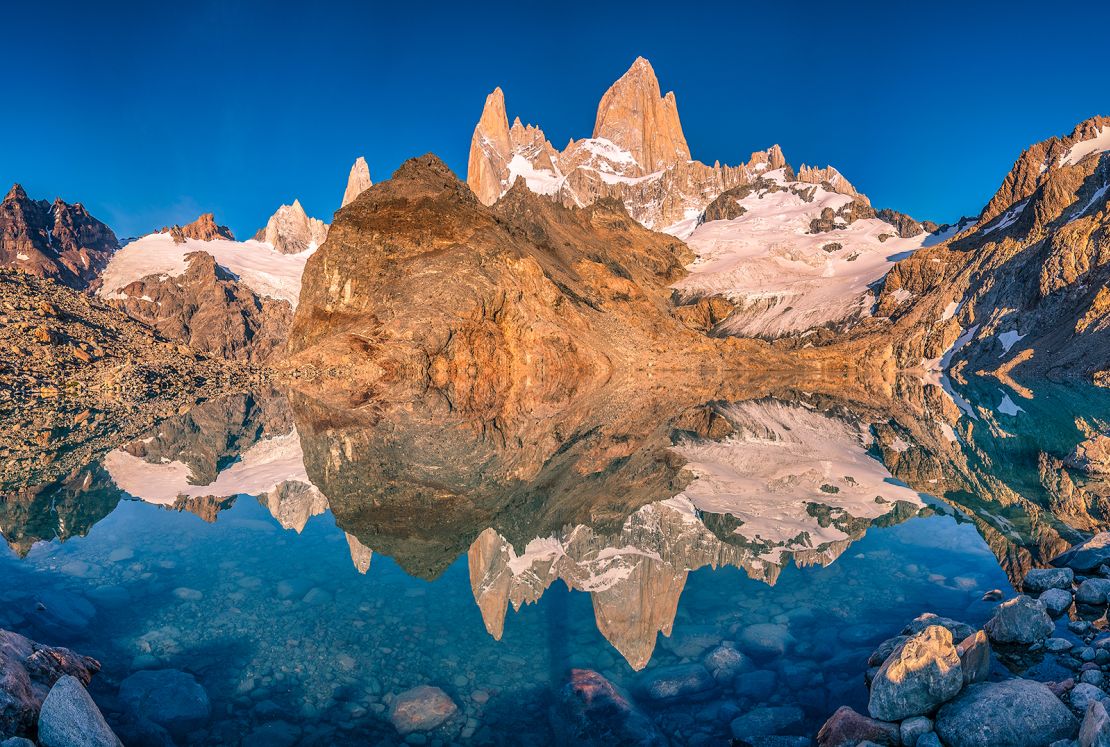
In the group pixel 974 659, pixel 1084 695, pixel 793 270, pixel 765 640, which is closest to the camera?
pixel 1084 695

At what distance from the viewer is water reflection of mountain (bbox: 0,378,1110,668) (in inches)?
415

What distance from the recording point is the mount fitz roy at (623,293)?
200ft

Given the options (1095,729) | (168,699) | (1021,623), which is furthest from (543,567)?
(1095,729)

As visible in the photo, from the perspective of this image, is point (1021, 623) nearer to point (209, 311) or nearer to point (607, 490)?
point (607, 490)

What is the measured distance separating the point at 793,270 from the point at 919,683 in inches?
6835

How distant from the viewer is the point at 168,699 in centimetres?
645

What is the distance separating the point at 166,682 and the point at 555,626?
466 centimetres

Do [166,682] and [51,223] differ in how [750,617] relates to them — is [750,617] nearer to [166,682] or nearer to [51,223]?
[166,682]

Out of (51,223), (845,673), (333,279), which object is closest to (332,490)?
(845,673)

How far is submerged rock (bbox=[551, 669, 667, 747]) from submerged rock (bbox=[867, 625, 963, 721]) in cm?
218

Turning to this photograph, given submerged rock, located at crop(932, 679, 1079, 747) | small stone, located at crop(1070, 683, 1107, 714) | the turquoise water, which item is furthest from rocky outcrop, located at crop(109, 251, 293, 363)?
small stone, located at crop(1070, 683, 1107, 714)

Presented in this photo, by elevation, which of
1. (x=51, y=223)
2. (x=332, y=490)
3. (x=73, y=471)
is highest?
(x=51, y=223)

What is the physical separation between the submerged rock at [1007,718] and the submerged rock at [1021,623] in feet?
6.23

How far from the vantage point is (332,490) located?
50.7 feet
